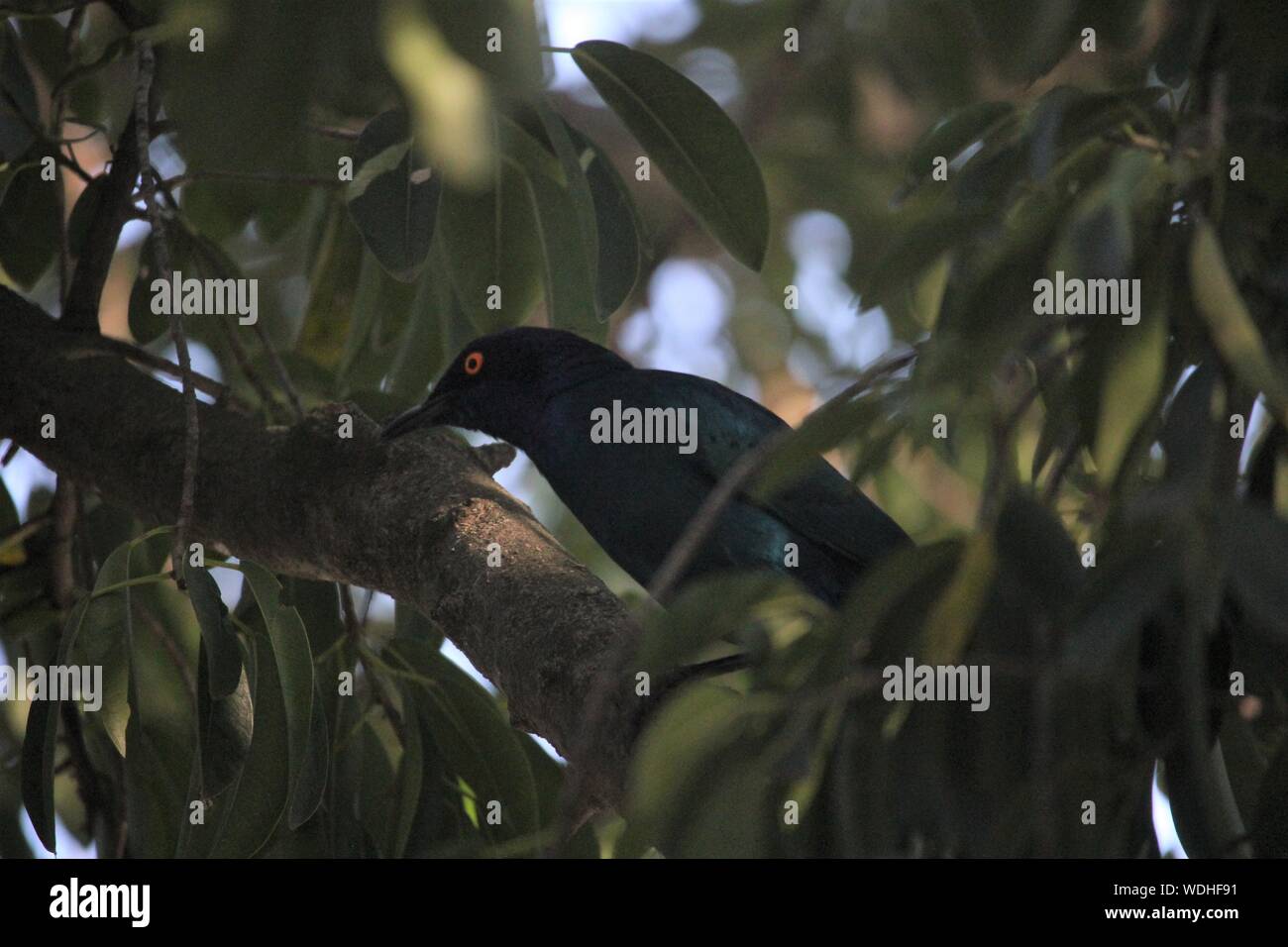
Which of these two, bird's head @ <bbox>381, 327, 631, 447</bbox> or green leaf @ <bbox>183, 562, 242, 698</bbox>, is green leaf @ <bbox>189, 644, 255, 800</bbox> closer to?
green leaf @ <bbox>183, 562, 242, 698</bbox>

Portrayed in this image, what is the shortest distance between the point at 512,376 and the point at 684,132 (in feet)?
4.70

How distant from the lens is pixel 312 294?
4445 millimetres

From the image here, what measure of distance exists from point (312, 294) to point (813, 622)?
314cm

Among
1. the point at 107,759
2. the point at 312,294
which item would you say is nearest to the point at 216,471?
the point at 107,759

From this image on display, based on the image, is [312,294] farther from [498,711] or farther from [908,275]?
[908,275]

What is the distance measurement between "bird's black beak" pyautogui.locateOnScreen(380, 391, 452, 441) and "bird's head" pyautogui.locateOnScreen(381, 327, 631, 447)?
0.03ft

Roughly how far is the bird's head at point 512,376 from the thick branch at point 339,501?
2.45 ft

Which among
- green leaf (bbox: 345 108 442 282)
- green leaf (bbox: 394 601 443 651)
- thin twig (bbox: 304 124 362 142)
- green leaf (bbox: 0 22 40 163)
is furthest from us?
green leaf (bbox: 394 601 443 651)

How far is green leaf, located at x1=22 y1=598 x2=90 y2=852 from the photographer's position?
263cm

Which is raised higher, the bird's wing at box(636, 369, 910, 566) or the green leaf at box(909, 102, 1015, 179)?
the green leaf at box(909, 102, 1015, 179)

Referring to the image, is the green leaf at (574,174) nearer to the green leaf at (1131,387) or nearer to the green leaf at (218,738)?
the green leaf at (218,738)

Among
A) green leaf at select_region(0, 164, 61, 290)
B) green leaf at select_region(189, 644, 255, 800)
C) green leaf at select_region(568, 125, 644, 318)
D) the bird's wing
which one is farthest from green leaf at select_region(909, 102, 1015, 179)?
green leaf at select_region(0, 164, 61, 290)

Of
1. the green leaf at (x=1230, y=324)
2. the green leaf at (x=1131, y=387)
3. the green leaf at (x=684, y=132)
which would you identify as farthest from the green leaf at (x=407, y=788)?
the green leaf at (x=1230, y=324)

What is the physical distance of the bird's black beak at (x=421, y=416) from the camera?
12.3 ft
